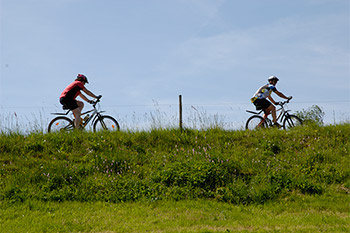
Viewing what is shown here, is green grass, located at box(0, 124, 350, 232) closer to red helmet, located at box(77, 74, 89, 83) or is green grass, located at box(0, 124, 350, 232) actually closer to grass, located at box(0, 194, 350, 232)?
grass, located at box(0, 194, 350, 232)

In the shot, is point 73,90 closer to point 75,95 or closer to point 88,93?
point 75,95

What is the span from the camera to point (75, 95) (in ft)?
47.6

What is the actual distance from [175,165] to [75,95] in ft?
18.4

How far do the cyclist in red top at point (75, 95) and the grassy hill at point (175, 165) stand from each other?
1.01m

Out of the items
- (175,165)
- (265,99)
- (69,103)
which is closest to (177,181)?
(175,165)

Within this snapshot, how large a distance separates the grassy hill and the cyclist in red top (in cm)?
101

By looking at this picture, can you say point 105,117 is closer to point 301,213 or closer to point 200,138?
point 200,138

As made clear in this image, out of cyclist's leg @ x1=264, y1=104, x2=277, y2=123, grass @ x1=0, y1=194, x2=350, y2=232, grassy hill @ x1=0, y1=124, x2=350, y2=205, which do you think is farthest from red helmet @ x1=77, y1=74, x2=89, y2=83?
cyclist's leg @ x1=264, y1=104, x2=277, y2=123

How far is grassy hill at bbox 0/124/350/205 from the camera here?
1070 centimetres

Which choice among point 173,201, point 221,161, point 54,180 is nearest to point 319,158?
point 221,161

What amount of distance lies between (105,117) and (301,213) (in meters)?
8.84

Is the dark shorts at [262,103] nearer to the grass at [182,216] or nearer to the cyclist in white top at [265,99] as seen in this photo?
the cyclist in white top at [265,99]

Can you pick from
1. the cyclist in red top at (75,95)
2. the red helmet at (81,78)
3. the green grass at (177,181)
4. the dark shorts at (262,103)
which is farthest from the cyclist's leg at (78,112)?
the dark shorts at (262,103)

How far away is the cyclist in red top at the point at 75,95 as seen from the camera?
14413 millimetres
